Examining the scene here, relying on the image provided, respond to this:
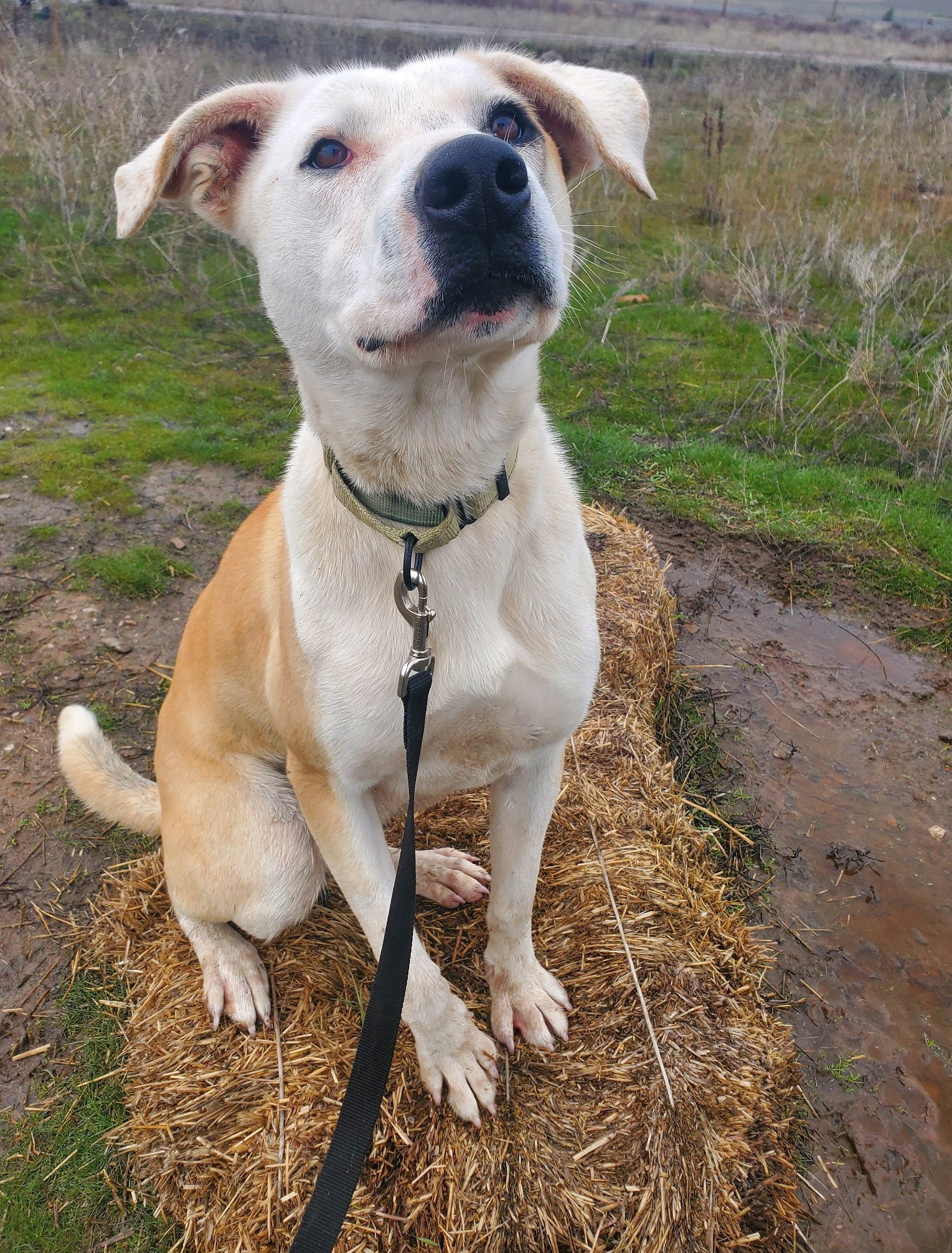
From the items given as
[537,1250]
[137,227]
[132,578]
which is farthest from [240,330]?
[537,1250]

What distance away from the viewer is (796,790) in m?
3.73

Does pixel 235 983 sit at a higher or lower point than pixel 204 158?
lower

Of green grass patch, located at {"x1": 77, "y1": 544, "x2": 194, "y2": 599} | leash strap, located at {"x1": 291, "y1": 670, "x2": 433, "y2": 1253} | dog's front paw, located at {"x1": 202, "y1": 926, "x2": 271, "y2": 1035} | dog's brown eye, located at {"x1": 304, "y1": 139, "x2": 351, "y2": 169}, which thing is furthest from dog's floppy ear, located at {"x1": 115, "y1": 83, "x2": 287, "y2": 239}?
green grass patch, located at {"x1": 77, "y1": 544, "x2": 194, "y2": 599}

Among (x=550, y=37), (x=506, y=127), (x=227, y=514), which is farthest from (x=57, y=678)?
(x=550, y=37)

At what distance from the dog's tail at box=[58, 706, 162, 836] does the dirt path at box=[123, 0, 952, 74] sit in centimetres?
2059

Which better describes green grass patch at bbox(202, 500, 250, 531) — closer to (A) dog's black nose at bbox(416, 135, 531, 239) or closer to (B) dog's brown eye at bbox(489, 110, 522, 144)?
(B) dog's brown eye at bbox(489, 110, 522, 144)

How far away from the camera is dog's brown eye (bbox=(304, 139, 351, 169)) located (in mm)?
1770

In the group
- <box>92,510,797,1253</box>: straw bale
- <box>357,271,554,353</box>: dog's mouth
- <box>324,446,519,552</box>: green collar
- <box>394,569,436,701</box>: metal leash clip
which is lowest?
<box>92,510,797,1253</box>: straw bale

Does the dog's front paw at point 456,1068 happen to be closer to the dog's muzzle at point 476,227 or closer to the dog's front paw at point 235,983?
the dog's front paw at point 235,983

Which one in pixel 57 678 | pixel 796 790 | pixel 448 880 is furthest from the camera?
pixel 57 678

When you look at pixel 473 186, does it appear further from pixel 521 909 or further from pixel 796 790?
pixel 796 790

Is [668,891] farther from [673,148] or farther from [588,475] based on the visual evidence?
[673,148]

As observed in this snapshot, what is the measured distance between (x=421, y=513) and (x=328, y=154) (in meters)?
0.80

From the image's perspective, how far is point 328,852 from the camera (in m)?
2.12
